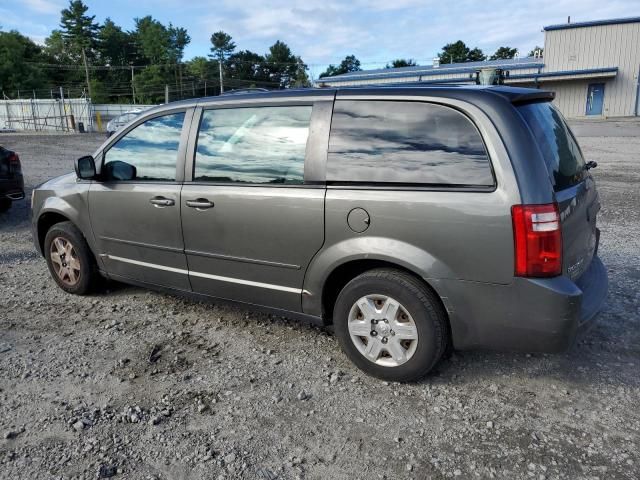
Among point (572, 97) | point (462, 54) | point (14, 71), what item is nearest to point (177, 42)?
point (14, 71)

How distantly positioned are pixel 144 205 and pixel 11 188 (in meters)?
5.03

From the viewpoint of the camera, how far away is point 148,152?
4246mm

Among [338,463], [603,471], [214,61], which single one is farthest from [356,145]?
[214,61]

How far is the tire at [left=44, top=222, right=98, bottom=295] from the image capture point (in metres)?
4.74

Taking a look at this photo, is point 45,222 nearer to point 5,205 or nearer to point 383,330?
point 383,330

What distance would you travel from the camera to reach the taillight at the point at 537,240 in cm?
273

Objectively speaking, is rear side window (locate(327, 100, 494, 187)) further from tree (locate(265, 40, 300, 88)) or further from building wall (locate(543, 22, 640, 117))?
tree (locate(265, 40, 300, 88))

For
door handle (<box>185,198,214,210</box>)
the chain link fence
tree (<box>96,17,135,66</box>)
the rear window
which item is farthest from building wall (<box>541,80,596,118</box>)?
tree (<box>96,17,135,66</box>)

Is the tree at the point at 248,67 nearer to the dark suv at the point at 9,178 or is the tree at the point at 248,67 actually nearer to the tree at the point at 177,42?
the tree at the point at 177,42

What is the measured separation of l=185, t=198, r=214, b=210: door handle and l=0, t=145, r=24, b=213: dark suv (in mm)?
5457

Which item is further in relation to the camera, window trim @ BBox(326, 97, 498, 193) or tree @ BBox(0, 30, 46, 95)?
tree @ BBox(0, 30, 46, 95)

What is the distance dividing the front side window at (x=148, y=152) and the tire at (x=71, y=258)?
781 mm

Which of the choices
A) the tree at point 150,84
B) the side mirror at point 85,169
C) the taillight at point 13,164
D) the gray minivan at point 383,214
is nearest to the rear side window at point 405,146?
the gray minivan at point 383,214

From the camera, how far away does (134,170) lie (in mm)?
4293
